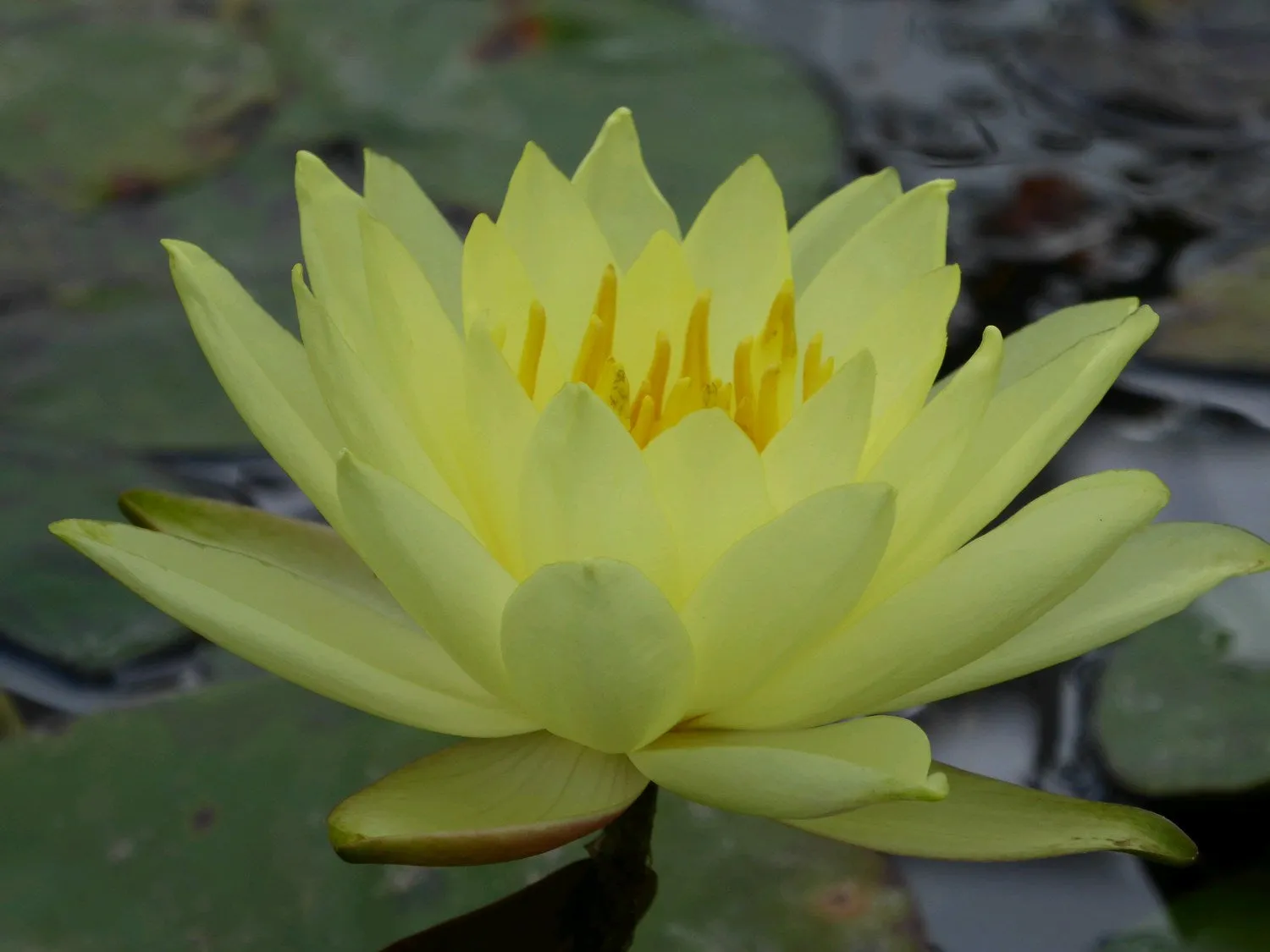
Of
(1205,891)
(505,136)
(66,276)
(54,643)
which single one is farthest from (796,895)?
(505,136)

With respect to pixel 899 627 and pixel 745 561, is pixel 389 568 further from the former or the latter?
pixel 899 627

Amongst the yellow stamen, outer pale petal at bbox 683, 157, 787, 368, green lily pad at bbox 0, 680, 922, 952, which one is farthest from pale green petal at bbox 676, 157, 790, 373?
green lily pad at bbox 0, 680, 922, 952

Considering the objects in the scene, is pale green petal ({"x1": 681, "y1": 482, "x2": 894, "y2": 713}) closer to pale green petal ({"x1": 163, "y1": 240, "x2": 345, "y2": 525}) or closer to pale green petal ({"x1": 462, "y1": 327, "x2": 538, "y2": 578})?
pale green petal ({"x1": 462, "y1": 327, "x2": 538, "y2": 578})

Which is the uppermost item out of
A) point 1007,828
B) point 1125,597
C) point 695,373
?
point 695,373

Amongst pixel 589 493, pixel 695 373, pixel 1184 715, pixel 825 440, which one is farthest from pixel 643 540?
pixel 1184 715

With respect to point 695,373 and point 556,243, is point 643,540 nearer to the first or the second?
point 695,373

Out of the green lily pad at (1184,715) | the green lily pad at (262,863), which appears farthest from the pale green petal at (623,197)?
the green lily pad at (1184,715)

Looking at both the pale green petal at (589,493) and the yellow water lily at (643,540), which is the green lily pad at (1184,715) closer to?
the yellow water lily at (643,540)
